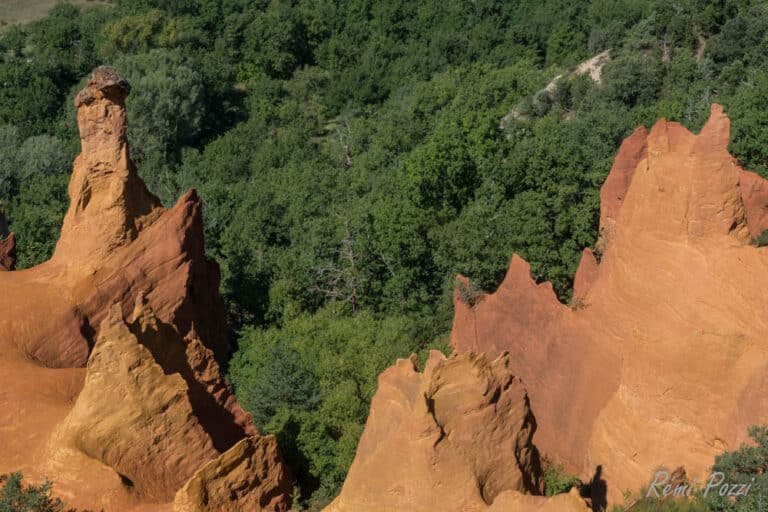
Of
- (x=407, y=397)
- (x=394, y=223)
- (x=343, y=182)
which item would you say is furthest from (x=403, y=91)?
(x=407, y=397)

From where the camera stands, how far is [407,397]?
1745 cm

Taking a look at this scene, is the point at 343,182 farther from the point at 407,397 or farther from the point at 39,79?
the point at 407,397

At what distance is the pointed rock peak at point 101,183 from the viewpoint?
1115 inches

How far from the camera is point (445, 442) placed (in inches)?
640

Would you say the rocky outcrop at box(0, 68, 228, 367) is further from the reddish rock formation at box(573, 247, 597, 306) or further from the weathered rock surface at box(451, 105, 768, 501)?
the weathered rock surface at box(451, 105, 768, 501)

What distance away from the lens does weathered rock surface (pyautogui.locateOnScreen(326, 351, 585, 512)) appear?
16047 millimetres

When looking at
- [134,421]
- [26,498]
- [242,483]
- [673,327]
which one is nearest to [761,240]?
[673,327]

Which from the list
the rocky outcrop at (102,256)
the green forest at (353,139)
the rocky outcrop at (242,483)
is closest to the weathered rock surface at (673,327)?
the rocky outcrop at (242,483)

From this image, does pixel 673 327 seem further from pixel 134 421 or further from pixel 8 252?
pixel 8 252

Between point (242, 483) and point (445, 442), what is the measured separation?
18.8ft

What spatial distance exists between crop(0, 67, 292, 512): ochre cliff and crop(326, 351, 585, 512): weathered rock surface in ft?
13.0

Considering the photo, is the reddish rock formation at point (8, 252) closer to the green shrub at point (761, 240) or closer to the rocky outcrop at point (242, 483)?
the rocky outcrop at point (242, 483)

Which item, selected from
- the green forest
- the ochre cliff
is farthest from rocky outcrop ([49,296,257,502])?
the green forest

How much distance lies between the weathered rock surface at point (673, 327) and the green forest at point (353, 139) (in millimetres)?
7943
